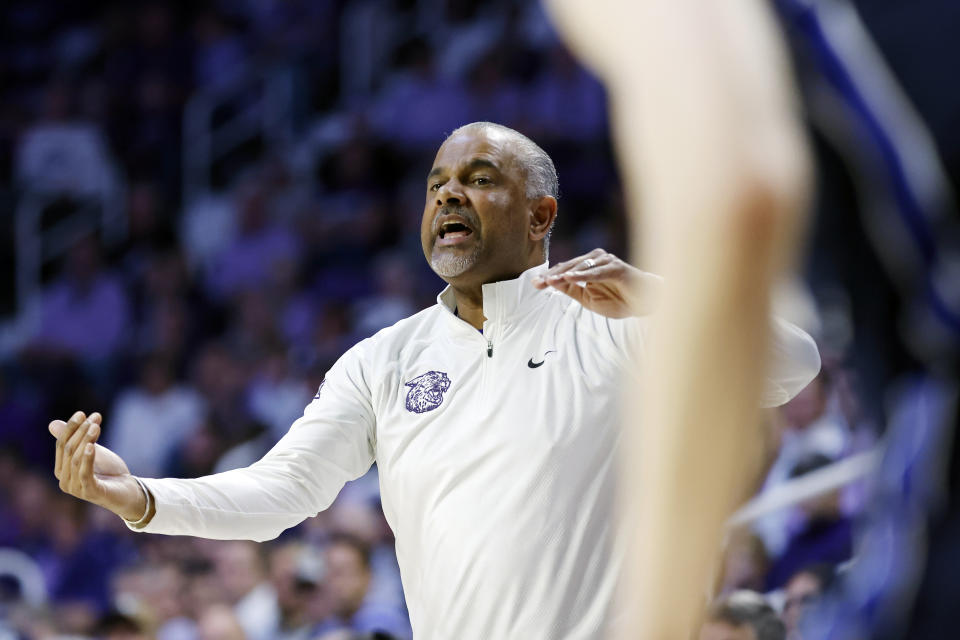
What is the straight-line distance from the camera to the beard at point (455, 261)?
3719 mm

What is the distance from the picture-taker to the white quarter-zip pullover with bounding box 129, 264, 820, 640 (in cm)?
316

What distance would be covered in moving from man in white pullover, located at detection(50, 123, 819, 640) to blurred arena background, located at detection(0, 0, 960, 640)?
104 centimetres

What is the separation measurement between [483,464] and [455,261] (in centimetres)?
69

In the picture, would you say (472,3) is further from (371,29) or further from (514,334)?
(514,334)

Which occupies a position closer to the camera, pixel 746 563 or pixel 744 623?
pixel 744 623

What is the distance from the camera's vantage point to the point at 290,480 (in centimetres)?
350

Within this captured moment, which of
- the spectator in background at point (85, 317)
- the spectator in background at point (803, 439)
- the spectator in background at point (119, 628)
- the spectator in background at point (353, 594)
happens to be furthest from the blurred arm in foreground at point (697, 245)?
the spectator in background at point (85, 317)

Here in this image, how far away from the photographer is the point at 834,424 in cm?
529

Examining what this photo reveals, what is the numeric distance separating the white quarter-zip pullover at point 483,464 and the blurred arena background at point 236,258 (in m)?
1.03

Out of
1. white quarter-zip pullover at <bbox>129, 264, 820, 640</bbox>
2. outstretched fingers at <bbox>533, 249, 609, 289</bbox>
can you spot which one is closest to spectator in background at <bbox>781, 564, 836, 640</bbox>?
white quarter-zip pullover at <bbox>129, 264, 820, 640</bbox>

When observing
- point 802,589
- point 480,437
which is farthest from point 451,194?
point 802,589

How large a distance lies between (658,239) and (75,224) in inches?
367

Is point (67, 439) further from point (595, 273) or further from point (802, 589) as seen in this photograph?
point (802, 589)

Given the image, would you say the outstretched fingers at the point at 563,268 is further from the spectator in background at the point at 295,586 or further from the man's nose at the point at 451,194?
the spectator in background at the point at 295,586
